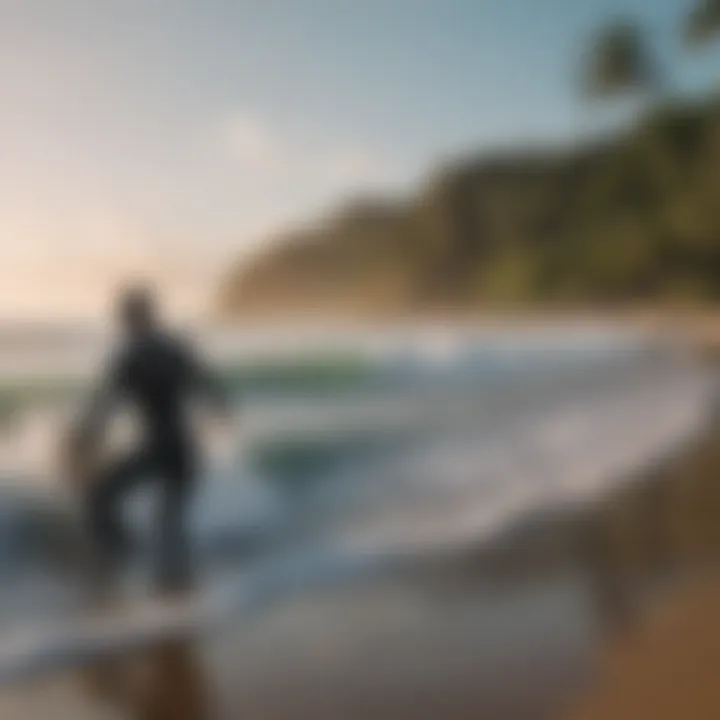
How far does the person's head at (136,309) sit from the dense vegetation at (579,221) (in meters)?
0.21

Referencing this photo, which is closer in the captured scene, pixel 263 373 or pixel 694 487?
pixel 263 373

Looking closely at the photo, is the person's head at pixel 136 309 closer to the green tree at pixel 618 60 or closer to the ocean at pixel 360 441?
the ocean at pixel 360 441

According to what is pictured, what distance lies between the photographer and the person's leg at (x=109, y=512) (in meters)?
0.97

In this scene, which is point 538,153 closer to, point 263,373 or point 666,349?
Result: point 666,349

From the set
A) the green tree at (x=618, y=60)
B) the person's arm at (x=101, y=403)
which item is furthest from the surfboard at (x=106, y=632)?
the green tree at (x=618, y=60)

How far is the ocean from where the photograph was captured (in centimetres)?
95

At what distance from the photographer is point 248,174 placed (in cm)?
104

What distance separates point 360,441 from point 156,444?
0.26 m

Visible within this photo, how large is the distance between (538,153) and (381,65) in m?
0.24

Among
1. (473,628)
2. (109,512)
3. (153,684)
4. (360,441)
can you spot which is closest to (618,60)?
(360,441)

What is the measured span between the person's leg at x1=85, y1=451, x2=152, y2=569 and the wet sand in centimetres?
12

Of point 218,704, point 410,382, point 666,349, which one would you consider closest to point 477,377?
point 410,382

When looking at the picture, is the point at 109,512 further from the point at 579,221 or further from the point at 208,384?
the point at 579,221

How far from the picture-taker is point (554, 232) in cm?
120
